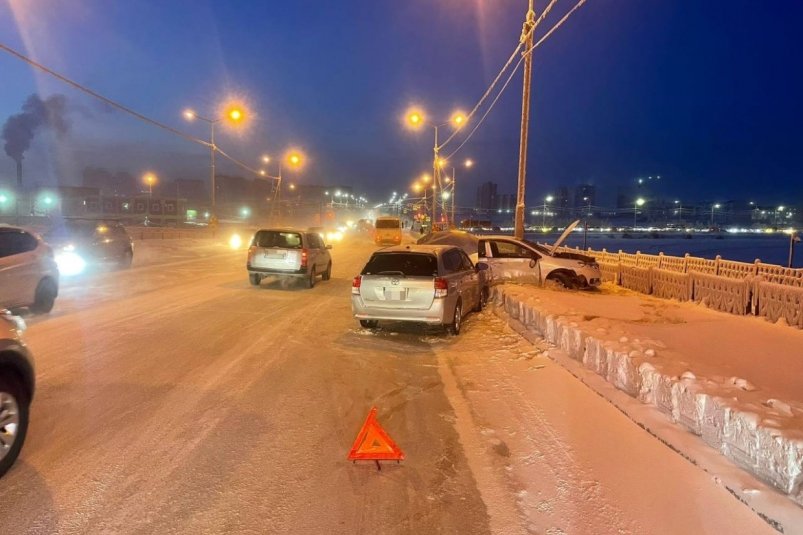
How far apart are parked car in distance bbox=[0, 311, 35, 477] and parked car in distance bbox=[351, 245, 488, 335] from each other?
6000 mm

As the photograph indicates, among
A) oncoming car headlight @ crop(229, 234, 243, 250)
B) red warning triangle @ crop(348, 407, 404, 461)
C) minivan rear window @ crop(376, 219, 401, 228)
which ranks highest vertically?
minivan rear window @ crop(376, 219, 401, 228)

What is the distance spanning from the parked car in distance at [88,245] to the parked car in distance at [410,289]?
1371cm

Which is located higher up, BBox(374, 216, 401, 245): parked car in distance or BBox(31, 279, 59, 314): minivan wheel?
BBox(374, 216, 401, 245): parked car in distance

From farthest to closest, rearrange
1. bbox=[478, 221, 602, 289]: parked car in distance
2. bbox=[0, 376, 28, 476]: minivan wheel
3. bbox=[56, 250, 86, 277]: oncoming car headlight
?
1. bbox=[56, 250, 86, 277]: oncoming car headlight
2. bbox=[478, 221, 602, 289]: parked car in distance
3. bbox=[0, 376, 28, 476]: minivan wheel

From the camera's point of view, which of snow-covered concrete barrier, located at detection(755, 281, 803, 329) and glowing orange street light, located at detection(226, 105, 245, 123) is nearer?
snow-covered concrete barrier, located at detection(755, 281, 803, 329)

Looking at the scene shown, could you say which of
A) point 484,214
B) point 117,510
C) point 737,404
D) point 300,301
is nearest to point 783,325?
point 737,404

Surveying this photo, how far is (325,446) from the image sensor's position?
5.31 m

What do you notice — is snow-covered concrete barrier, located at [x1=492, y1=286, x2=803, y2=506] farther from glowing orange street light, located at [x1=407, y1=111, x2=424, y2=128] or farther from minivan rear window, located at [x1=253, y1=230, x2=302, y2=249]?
glowing orange street light, located at [x1=407, y1=111, x2=424, y2=128]

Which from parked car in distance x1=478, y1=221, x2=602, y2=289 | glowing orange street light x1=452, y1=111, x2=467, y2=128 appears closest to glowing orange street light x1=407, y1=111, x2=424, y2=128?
glowing orange street light x1=452, y1=111, x2=467, y2=128

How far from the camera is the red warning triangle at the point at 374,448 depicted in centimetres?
494

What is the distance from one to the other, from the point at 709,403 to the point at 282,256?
1328cm

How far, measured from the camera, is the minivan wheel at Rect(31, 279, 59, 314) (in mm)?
11375

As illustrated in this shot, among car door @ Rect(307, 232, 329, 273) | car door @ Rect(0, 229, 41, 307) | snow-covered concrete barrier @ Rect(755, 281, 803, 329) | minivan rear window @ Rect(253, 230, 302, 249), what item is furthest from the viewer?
car door @ Rect(307, 232, 329, 273)

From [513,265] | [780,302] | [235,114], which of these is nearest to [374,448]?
[780,302]
